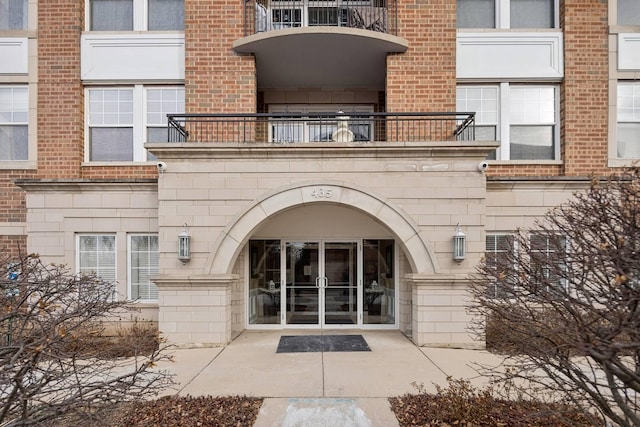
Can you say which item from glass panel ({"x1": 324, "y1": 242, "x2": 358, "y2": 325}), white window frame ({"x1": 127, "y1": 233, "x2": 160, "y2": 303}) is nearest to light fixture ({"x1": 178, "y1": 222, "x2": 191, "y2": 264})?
white window frame ({"x1": 127, "y1": 233, "x2": 160, "y2": 303})

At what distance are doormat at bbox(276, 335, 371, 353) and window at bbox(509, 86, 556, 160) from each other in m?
5.67

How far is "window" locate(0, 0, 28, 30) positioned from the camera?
9133mm

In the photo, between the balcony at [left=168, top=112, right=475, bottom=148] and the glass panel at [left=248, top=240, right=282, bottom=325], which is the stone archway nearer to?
the balcony at [left=168, top=112, right=475, bottom=148]

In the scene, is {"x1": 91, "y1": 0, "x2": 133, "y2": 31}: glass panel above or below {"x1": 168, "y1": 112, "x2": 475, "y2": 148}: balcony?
above

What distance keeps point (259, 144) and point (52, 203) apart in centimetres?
488

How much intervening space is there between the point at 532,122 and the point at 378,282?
17.5 ft

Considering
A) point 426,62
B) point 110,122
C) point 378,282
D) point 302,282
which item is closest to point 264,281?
point 302,282

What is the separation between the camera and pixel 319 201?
7.65 m

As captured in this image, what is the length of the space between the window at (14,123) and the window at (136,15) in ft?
7.91

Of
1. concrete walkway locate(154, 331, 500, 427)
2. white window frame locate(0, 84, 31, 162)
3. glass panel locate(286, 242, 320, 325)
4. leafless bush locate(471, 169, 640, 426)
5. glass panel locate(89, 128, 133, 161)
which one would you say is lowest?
concrete walkway locate(154, 331, 500, 427)

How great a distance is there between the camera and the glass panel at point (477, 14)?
909cm

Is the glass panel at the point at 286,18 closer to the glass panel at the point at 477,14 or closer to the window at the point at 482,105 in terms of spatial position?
the glass panel at the point at 477,14

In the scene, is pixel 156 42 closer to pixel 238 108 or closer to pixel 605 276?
pixel 238 108

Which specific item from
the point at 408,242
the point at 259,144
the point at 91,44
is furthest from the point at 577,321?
the point at 91,44
